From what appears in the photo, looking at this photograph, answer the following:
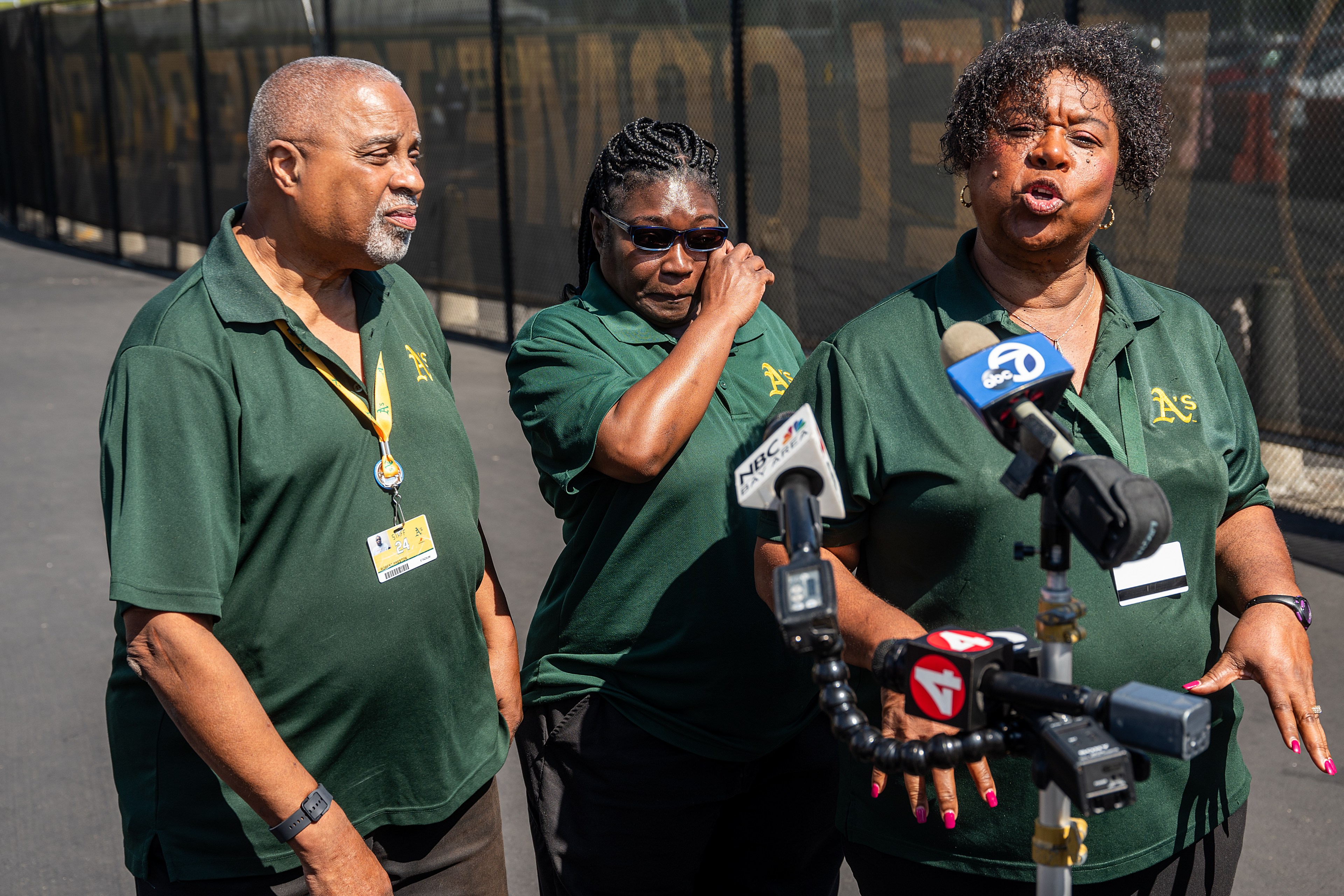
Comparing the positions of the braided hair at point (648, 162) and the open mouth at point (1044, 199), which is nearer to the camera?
the open mouth at point (1044, 199)

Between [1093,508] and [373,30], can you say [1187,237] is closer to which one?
[1093,508]

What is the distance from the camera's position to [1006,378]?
1.38 m

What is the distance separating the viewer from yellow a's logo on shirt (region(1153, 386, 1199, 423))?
204 centimetres

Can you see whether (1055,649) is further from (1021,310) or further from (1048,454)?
(1021,310)

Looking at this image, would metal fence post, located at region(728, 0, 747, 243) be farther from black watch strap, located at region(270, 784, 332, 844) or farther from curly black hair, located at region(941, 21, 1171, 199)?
black watch strap, located at region(270, 784, 332, 844)

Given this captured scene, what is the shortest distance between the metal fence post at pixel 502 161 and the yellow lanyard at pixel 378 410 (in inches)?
324

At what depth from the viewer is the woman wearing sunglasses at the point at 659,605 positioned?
7.94 feet

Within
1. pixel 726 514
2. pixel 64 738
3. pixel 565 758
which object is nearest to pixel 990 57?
pixel 726 514

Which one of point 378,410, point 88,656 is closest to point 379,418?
point 378,410

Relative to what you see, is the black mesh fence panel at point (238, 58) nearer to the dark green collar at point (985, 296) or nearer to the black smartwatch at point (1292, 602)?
the dark green collar at point (985, 296)

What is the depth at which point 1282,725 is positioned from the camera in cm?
193

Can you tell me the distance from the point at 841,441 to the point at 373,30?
34.8 feet

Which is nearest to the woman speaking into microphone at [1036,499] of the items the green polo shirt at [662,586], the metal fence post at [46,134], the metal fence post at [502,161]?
the green polo shirt at [662,586]

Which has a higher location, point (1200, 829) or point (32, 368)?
point (1200, 829)
